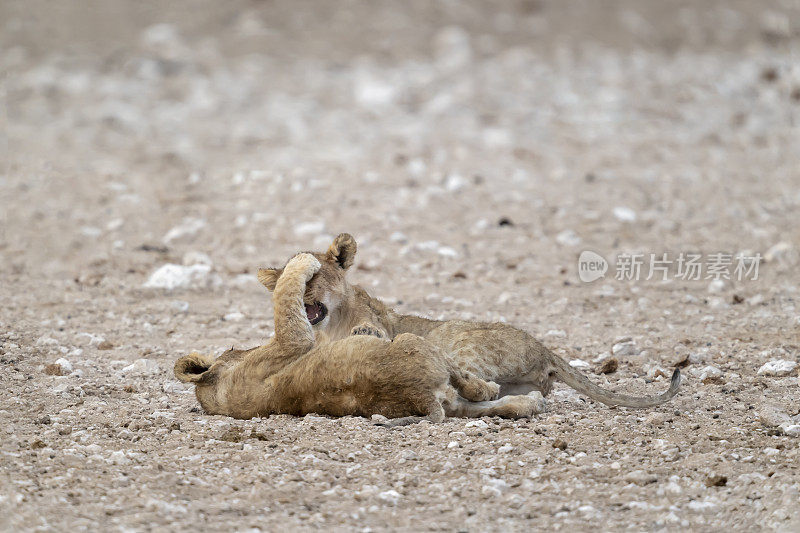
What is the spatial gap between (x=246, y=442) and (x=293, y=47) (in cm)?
1066

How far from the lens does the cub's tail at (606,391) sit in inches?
208

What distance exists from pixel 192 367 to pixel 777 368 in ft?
10.7

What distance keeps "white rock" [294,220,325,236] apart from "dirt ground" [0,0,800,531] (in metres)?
0.08

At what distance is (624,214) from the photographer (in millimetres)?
9984

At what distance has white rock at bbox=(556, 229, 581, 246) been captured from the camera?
9242 millimetres

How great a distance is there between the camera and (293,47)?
14727 mm

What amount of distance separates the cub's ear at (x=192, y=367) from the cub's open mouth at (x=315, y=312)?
545mm

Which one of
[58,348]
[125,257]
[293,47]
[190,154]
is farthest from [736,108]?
[58,348]

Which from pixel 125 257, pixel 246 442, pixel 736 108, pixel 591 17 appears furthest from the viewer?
pixel 591 17

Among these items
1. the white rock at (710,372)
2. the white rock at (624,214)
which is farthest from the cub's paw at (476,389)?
the white rock at (624,214)

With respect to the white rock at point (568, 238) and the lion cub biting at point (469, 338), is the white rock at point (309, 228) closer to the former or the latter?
the white rock at point (568, 238)

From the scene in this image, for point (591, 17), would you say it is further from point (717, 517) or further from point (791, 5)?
point (717, 517)

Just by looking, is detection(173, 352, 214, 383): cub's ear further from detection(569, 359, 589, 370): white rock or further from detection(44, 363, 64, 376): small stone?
detection(569, 359, 589, 370): white rock

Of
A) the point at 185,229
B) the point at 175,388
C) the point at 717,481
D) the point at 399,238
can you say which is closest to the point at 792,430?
the point at 717,481
